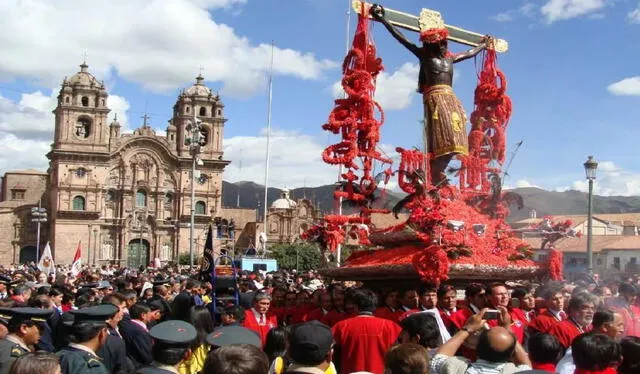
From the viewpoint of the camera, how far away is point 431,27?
13.3 m

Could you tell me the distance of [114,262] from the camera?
6397 centimetres

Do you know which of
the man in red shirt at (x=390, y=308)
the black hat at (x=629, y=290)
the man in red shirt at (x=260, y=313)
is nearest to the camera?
the man in red shirt at (x=390, y=308)

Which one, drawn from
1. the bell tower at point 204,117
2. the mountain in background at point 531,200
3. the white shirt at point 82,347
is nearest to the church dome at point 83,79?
the bell tower at point 204,117

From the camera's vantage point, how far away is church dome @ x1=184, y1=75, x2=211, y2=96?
69688 millimetres

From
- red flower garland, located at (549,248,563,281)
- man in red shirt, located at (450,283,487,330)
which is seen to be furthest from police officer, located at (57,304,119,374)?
red flower garland, located at (549,248,563,281)

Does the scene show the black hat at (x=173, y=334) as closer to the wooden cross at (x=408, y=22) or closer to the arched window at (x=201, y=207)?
the wooden cross at (x=408, y=22)

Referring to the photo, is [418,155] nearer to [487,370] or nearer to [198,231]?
[487,370]

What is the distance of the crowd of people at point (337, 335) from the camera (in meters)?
4.33

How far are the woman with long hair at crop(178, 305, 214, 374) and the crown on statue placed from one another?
22.0ft

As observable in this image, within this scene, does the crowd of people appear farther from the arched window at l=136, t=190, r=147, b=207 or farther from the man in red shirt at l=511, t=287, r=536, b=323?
the arched window at l=136, t=190, r=147, b=207

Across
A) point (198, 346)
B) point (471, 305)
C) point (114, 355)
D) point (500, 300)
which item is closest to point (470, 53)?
point (471, 305)

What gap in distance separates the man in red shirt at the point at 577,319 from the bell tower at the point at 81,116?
203ft

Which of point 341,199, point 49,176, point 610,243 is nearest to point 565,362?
point 341,199

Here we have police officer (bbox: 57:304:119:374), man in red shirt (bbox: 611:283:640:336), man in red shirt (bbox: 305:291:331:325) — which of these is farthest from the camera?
man in red shirt (bbox: 305:291:331:325)
